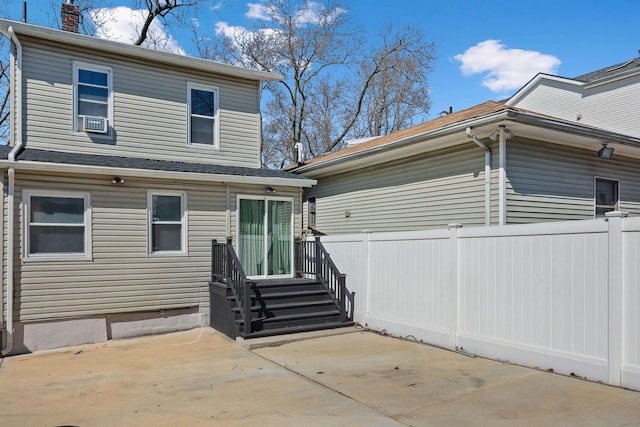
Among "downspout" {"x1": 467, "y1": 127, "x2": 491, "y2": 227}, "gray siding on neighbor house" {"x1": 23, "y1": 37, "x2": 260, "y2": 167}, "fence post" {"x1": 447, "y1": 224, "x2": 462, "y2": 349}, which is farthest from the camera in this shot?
"gray siding on neighbor house" {"x1": 23, "y1": 37, "x2": 260, "y2": 167}

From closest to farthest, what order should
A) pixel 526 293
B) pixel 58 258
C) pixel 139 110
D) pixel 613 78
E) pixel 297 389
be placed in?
pixel 297 389 < pixel 526 293 < pixel 58 258 < pixel 139 110 < pixel 613 78

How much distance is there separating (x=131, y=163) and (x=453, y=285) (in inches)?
248

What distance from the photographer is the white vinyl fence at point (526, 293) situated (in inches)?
178

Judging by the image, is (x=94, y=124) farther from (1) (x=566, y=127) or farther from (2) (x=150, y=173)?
(1) (x=566, y=127)

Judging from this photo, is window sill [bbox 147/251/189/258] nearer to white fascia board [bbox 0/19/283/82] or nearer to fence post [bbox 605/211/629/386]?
white fascia board [bbox 0/19/283/82]

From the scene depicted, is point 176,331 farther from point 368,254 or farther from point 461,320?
point 461,320

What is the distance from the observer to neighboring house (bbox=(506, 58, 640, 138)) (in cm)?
1505

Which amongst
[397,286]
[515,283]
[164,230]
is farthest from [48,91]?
[515,283]

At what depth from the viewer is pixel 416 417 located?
4.00m

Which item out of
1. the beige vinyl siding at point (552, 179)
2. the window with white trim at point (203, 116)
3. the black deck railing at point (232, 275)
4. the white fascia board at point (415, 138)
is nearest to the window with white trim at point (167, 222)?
the black deck railing at point (232, 275)

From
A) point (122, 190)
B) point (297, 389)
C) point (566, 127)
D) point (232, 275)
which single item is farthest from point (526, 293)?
point (122, 190)

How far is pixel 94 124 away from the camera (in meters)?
8.89

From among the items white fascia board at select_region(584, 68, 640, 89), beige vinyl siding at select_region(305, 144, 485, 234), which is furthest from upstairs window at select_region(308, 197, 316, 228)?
white fascia board at select_region(584, 68, 640, 89)

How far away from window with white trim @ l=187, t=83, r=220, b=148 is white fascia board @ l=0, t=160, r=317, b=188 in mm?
1491
